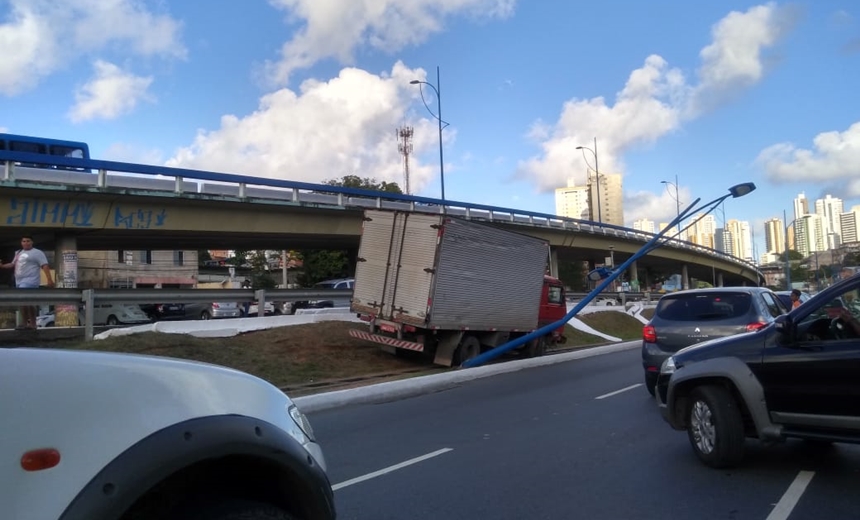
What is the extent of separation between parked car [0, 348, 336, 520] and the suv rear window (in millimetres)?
8012

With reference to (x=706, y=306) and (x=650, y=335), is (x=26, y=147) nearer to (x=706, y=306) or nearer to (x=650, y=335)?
(x=650, y=335)

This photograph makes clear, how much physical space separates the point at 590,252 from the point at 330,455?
154 ft

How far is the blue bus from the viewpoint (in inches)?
971

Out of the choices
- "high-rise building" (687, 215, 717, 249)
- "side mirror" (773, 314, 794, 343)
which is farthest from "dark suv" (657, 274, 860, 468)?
"high-rise building" (687, 215, 717, 249)

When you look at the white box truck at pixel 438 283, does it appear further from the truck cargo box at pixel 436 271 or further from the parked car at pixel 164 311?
the parked car at pixel 164 311

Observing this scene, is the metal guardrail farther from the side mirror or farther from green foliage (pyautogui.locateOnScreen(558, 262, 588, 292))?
green foliage (pyautogui.locateOnScreen(558, 262, 588, 292))

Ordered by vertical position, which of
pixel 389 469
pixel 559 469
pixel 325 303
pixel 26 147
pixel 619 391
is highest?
pixel 26 147

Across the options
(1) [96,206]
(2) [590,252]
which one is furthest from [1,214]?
(2) [590,252]

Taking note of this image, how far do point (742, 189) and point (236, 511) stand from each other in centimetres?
1704

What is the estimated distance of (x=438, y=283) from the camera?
49.6 ft

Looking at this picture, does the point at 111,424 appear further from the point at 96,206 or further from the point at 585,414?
the point at 96,206

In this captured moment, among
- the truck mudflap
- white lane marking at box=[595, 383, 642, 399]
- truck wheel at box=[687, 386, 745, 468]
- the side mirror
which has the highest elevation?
the side mirror

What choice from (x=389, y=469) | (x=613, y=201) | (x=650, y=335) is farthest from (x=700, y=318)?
(x=613, y=201)

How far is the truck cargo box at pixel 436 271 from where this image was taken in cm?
1512
